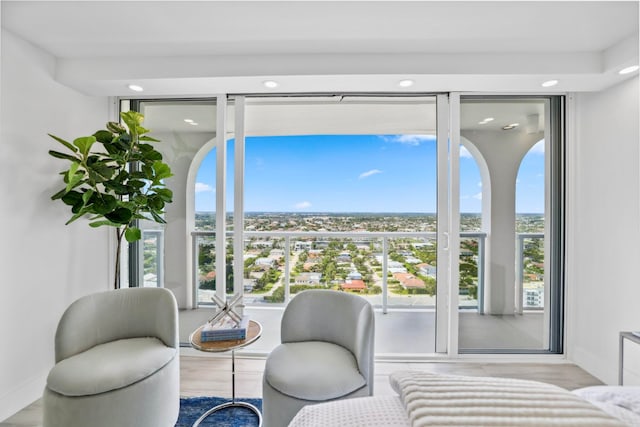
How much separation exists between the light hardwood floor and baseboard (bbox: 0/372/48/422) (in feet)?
0.17

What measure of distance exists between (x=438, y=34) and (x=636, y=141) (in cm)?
161

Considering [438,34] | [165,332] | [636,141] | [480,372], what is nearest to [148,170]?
[165,332]

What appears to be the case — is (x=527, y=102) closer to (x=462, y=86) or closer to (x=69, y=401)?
(x=462, y=86)

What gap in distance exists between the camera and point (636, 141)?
6.79ft

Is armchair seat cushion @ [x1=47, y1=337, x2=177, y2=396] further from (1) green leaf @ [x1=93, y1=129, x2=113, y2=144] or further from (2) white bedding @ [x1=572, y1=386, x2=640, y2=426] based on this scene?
(2) white bedding @ [x1=572, y1=386, x2=640, y2=426]

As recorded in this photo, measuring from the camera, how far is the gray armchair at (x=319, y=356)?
4.75ft

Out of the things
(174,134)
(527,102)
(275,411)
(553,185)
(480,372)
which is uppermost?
(527,102)

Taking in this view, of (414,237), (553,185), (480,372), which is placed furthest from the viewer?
(414,237)

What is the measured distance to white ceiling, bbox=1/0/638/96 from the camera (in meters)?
1.67

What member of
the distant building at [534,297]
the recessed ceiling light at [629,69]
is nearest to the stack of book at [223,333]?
the distant building at [534,297]

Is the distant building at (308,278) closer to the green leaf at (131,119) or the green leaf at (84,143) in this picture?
the green leaf at (131,119)

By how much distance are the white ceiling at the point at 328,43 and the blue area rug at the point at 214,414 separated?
2.29 m

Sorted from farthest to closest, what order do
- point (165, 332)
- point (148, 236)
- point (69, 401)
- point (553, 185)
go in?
point (148, 236) < point (553, 185) < point (165, 332) < point (69, 401)

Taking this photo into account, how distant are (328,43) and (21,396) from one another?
311cm
